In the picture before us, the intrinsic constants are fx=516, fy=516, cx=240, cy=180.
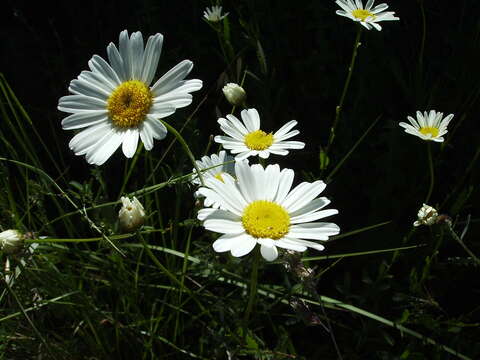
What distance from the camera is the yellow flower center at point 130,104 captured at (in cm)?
124

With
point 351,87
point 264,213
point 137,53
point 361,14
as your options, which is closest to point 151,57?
point 137,53

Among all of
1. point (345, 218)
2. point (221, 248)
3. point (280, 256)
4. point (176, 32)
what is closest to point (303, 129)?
point (345, 218)

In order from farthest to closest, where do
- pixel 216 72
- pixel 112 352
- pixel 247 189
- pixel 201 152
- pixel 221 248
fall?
pixel 216 72 → pixel 201 152 → pixel 112 352 → pixel 247 189 → pixel 221 248

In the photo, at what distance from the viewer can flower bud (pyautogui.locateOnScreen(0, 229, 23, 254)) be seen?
1.08m

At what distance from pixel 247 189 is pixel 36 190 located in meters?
0.69

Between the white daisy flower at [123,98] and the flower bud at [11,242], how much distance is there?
0.23 m

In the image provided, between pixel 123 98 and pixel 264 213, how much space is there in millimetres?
464

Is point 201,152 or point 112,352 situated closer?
point 112,352

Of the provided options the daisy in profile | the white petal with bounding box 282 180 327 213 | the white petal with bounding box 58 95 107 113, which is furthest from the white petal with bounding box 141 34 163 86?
the white petal with bounding box 282 180 327 213

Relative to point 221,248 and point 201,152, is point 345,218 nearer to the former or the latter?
point 201,152

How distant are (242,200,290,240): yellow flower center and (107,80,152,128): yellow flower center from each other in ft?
1.16

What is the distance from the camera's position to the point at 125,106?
126 centimetres

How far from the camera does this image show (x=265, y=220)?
1087mm

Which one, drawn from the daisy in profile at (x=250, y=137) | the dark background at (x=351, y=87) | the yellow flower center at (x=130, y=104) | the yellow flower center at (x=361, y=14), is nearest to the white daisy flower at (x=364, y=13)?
the yellow flower center at (x=361, y=14)
